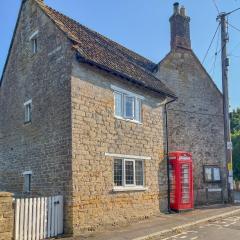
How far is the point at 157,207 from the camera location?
1638cm

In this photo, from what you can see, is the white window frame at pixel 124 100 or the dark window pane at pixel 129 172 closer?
the dark window pane at pixel 129 172

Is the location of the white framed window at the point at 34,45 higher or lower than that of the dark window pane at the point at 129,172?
higher

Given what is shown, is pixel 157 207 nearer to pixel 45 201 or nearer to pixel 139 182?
pixel 139 182

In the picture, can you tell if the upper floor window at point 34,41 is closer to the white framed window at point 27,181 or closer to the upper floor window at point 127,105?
the upper floor window at point 127,105

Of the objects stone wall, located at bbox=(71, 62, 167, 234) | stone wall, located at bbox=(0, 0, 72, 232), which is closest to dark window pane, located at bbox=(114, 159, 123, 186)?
stone wall, located at bbox=(71, 62, 167, 234)

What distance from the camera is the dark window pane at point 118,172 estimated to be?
1452 cm

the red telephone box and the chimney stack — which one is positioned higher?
the chimney stack

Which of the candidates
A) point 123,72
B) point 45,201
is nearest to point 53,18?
point 123,72

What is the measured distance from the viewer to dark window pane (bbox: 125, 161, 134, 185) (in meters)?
15.1

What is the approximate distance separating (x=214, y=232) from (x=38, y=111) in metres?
8.87

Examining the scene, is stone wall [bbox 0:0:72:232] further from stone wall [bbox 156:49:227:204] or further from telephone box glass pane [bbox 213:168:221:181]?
telephone box glass pane [bbox 213:168:221:181]

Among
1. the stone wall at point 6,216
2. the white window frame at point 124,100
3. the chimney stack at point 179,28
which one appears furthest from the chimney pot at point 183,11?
the stone wall at point 6,216

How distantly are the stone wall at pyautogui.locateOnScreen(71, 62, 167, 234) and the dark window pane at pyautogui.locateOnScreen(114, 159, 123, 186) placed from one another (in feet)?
1.33

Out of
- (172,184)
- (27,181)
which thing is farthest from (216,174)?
(27,181)
